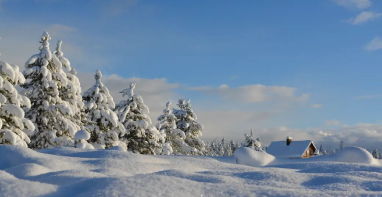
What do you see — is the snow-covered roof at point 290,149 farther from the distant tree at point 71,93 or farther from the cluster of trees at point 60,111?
the distant tree at point 71,93

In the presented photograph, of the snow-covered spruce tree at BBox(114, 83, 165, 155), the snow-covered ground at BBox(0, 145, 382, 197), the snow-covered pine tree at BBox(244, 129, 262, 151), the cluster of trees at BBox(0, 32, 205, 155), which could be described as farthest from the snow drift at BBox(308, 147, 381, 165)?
the snow-covered pine tree at BBox(244, 129, 262, 151)

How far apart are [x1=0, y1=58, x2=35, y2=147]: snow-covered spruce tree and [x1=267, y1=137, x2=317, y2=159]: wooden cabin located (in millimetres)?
35791

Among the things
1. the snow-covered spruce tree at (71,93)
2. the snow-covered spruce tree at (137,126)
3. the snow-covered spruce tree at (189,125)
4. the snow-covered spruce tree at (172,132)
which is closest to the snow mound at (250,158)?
the snow-covered spruce tree at (71,93)

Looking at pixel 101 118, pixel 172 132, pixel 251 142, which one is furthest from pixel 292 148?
pixel 101 118

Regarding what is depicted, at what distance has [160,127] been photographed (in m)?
35.6

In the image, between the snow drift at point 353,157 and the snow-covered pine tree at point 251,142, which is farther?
the snow-covered pine tree at point 251,142

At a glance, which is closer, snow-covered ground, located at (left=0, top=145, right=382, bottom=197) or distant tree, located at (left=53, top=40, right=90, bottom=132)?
snow-covered ground, located at (left=0, top=145, right=382, bottom=197)

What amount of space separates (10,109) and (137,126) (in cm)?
1076

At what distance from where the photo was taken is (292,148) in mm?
48344

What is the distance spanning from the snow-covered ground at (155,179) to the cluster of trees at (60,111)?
9.72 m

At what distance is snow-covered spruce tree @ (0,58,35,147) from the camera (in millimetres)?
17672

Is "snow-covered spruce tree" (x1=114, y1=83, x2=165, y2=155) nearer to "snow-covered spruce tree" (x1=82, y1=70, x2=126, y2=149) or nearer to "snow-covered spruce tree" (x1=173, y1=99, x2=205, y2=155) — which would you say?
"snow-covered spruce tree" (x1=82, y1=70, x2=126, y2=149)

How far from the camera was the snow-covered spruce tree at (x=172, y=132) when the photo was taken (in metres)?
34.7

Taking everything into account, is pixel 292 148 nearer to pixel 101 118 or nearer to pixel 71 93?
pixel 101 118
